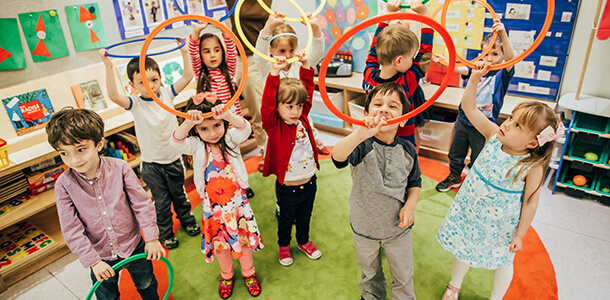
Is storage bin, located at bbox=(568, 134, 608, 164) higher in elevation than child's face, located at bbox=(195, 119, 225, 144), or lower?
lower

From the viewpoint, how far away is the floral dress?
2.12 metres

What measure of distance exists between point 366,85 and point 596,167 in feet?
7.61

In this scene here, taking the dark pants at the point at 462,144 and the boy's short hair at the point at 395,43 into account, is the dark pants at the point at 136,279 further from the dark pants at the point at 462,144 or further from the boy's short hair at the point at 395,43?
the dark pants at the point at 462,144

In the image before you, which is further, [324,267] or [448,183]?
[448,183]

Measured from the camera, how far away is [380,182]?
1.79 metres

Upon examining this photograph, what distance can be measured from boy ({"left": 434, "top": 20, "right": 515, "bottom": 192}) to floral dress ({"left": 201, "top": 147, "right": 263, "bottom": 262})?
141 cm

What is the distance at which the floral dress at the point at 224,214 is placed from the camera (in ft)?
6.95

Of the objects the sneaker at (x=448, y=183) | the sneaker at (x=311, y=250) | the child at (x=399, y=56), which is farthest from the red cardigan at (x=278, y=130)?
the sneaker at (x=448, y=183)

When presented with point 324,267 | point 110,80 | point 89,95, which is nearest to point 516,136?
point 324,267

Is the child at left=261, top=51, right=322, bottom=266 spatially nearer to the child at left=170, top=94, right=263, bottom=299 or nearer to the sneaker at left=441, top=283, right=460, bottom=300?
the child at left=170, top=94, right=263, bottom=299

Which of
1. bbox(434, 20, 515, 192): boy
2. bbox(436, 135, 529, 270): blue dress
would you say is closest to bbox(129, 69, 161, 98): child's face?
bbox(434, 20, 515, 192): boy

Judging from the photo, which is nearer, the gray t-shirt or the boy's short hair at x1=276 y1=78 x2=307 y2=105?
the gray t-shirt

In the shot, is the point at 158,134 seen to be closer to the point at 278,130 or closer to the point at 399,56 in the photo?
the point at 278,130

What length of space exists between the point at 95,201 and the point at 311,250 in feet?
4.63
